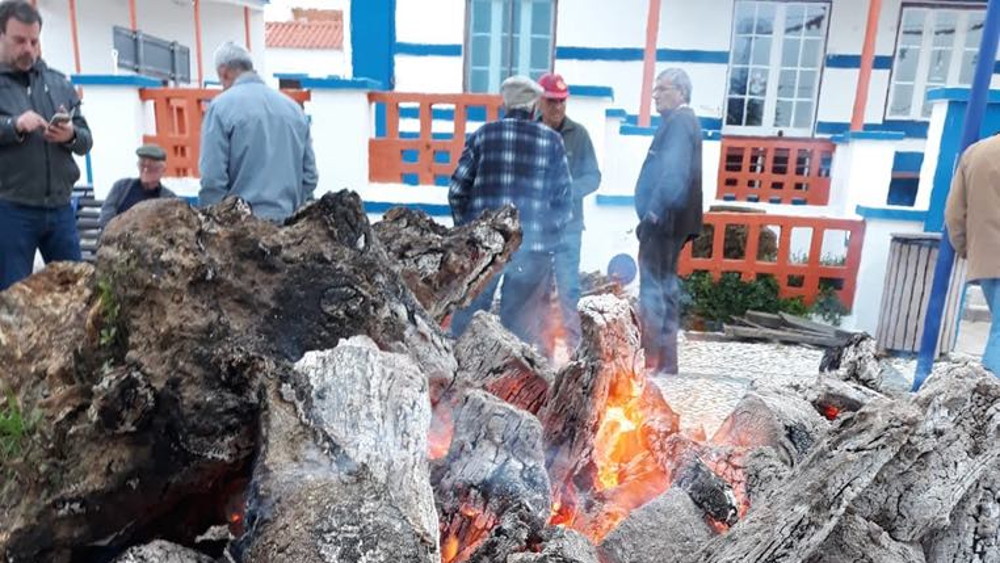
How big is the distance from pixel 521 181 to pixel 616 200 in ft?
8.66

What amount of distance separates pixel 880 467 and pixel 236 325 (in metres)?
1.65

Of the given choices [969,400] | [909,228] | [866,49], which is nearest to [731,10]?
[866,49]

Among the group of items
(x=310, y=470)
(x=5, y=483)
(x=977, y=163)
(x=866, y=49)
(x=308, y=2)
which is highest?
(x=308, y=2)

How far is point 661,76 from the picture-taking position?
4.73 metres

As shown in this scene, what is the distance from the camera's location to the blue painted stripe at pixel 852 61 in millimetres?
9875

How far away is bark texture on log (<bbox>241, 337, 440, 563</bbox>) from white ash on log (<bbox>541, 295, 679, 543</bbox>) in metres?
0.84

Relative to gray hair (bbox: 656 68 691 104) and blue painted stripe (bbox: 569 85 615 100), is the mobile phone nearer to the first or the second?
gray hair (bbox: 656 68 691 104)

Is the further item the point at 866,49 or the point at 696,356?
the point at 866,49

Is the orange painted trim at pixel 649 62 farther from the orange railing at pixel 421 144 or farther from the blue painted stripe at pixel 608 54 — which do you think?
the orange railing at pixel 421 144

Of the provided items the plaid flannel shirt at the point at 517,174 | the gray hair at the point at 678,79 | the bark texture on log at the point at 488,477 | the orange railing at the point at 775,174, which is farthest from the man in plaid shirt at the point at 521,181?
the orange railing at the point at 775,174

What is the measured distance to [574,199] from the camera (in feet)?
16.9

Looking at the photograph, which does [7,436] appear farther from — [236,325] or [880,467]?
[880,467]

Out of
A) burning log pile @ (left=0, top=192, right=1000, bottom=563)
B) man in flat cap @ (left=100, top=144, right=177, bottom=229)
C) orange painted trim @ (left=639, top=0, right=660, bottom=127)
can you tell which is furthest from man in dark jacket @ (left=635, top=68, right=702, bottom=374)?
orange painted trim @ (left=639, top=0, right=660, bottom=127)

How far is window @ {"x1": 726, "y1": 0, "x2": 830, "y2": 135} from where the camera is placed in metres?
9.82
